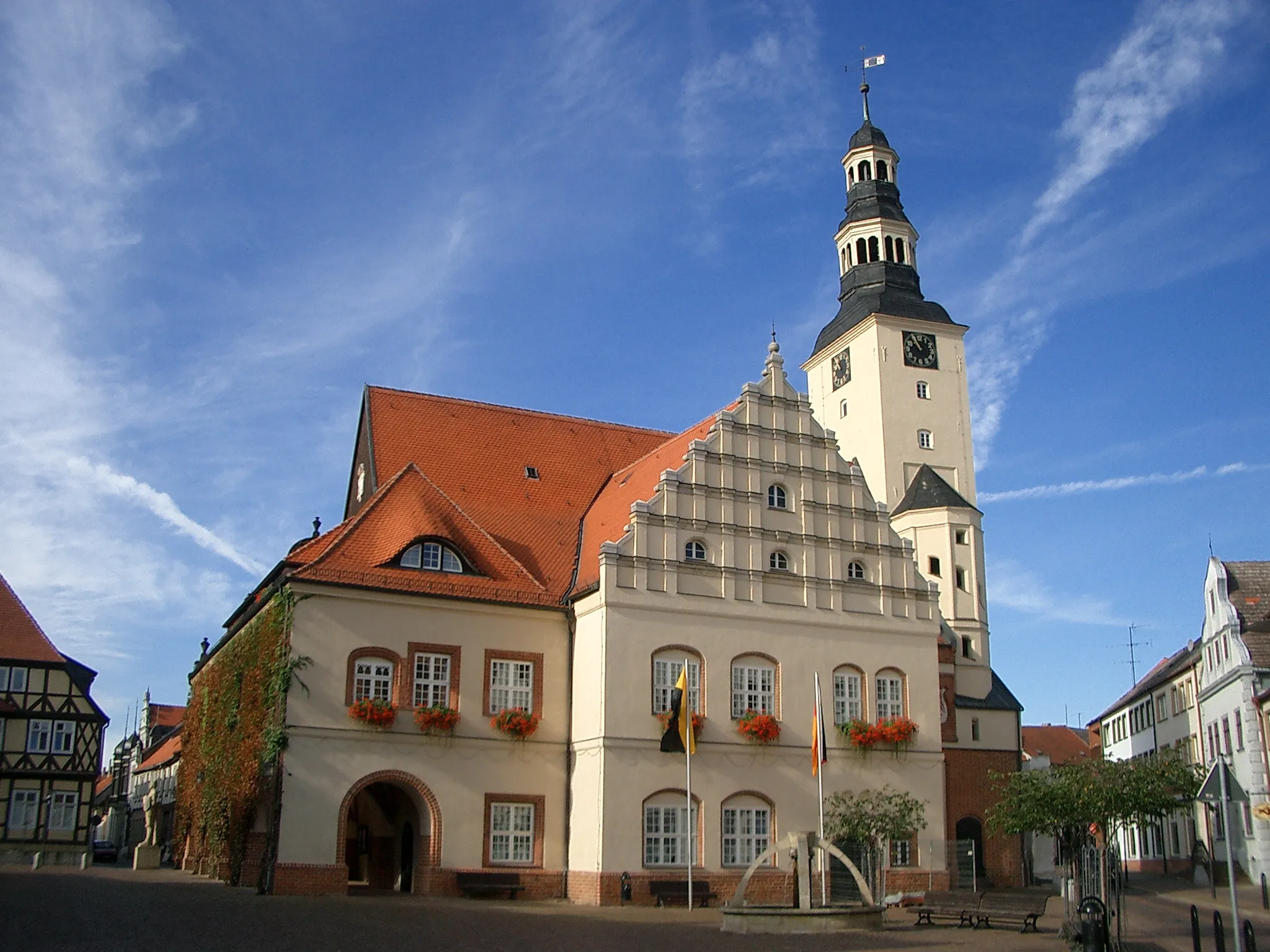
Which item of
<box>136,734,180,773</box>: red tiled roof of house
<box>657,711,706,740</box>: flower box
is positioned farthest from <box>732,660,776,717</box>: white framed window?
<box>136,734,180,773</box>: red tiled roof of house

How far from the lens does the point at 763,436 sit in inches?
1288

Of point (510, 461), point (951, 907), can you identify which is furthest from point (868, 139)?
point (951, 907)

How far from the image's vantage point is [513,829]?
1159 inches

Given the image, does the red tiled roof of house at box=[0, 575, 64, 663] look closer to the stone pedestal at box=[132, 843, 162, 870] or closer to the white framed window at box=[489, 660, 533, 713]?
the stone pedestal at box=[132, 843, 162, 870]

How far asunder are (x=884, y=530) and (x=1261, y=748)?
44.1 ft

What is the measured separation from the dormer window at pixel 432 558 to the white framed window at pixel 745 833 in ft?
28.7

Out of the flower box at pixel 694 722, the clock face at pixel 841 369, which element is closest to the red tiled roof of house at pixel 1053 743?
the clock face at pixel 841 369

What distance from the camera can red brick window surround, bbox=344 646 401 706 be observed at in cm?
2847

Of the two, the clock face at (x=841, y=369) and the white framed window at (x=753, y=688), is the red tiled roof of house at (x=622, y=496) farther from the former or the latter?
the clock face at (x=841, y=369)

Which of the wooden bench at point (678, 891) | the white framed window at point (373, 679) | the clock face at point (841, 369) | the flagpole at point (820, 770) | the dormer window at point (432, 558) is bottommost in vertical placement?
the wooden bench at point (678, 891)

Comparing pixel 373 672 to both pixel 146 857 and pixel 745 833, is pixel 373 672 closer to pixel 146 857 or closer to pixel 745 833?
pixel 745 833

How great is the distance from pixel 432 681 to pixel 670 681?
5.61 m

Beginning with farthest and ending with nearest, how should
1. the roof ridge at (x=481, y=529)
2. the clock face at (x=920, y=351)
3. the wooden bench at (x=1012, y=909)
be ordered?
the clock face at (x=920, y=351), the roof ridge at (x=481, y=529), the wooden bench at (x=1012, y=909)

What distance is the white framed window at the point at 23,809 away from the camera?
48688 mm
